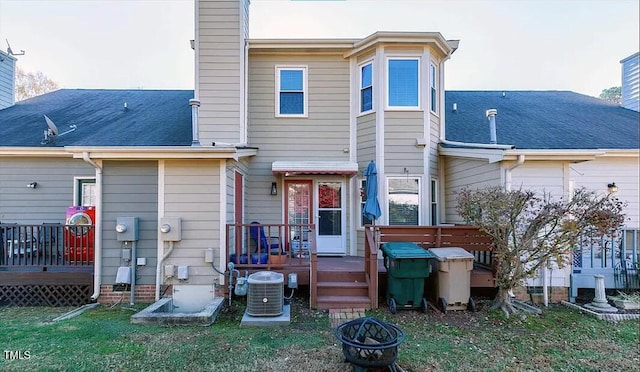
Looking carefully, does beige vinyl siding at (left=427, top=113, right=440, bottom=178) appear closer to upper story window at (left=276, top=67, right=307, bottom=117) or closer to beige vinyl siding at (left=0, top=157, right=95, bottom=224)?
upper story window at (left=276, top=67, right=307, bottom=117)

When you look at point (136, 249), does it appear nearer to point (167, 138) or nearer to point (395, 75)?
point (167, 138)

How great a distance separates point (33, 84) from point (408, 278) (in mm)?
26113

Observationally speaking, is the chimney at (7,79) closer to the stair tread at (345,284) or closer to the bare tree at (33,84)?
the stair tread at (345,284)

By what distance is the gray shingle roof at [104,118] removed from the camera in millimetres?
8094

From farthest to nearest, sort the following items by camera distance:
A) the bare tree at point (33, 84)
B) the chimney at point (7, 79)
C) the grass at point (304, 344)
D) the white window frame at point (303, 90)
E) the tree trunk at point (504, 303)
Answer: the bare tree at point (33, 84)
the chimney at point (7, 79)
the white window frame at point (303, 90)
the tree trunk at point (504, 303)
the grass at point (304, 344)

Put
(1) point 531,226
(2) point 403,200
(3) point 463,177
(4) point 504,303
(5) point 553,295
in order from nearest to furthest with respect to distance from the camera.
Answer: (1) point 531,226 → (4) point 504,303 → (5) point 553,295 → (3) point 463,177 → (2) point 403,200

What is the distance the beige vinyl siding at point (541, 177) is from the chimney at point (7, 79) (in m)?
→ 14.7

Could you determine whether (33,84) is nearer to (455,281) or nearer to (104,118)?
(104,118)

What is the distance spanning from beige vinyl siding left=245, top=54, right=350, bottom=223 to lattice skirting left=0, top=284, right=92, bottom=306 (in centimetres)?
446

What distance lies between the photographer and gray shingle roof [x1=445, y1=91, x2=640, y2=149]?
8.52m

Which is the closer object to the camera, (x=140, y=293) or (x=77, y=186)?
(x=140, y=293)

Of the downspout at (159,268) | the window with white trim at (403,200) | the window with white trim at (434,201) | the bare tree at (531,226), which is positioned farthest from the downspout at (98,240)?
the window with white trim at (434,201)

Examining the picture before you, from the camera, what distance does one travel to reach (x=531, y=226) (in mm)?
5238

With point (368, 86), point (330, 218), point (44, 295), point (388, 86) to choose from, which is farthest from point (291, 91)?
point (44, 295)
